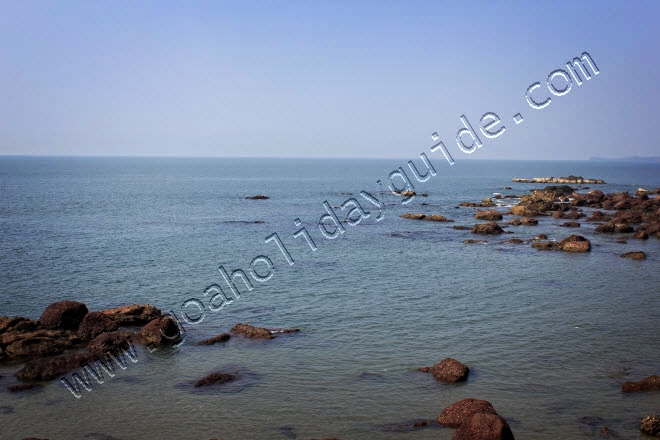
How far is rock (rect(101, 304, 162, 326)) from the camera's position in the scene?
31359mm

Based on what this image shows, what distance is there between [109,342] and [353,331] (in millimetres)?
12992

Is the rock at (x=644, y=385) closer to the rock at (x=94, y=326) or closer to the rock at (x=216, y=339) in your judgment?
the rock at (x=216, y=339)

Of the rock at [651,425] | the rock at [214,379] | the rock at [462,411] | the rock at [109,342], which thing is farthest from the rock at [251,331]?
the rock at [651,425]

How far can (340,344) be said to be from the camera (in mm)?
28953

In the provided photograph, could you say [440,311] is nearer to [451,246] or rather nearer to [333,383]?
[333,383]

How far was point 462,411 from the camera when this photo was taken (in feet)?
64.3

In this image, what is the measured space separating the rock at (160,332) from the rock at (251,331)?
10.5ft

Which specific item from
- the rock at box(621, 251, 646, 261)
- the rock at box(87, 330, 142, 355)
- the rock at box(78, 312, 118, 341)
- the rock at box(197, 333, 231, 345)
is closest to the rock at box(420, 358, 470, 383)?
the rock at box(197, 333, 231, 345)

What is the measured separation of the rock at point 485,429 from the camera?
676 inches

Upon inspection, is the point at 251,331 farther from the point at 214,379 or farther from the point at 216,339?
the point at 214,379

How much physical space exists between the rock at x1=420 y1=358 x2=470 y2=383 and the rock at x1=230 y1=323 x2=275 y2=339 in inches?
379

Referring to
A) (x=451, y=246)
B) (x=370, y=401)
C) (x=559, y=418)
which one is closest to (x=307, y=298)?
(x=370, y=401)

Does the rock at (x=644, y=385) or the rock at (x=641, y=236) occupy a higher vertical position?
the rock at (x=644, y=385)

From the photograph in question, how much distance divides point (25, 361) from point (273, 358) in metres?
12.0
